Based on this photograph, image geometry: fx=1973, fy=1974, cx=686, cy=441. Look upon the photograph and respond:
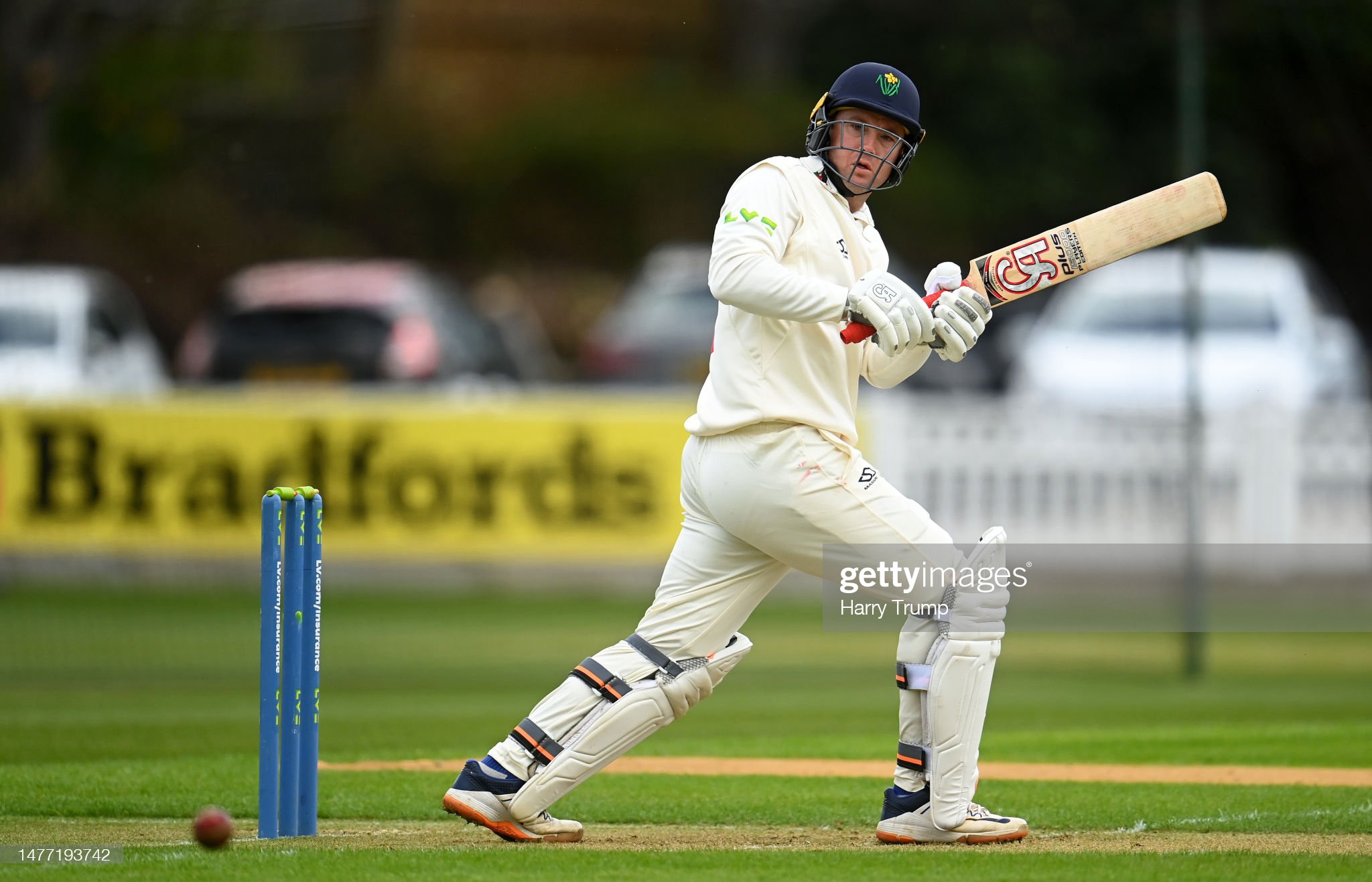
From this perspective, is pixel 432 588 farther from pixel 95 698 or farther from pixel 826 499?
pixel 826 499

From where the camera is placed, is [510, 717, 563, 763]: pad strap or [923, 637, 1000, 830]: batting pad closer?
[923, 637, 1000, 830]: batting pad

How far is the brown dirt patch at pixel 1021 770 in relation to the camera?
715cm

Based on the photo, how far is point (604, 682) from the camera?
18.0 ft

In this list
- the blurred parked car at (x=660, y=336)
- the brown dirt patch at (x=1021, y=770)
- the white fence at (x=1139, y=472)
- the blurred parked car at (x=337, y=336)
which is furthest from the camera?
the blurred parked car at (x=660, y=336)

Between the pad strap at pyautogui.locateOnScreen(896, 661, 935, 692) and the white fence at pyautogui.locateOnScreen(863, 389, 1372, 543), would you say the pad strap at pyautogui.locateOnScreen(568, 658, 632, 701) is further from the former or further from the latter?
the white fence at pyautogui.locateOnScreen(863, 389, 1372, 543)

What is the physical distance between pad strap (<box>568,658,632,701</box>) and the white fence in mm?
8443

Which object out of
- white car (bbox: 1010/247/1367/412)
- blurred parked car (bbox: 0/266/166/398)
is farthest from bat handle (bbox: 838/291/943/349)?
blurred parked car (bbox: 0/266/166/398)

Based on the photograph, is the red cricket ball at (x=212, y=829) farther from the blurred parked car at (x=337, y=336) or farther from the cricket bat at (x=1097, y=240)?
the blurred parked car at (x=337, y=336)

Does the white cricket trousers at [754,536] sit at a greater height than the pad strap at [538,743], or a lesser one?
greater

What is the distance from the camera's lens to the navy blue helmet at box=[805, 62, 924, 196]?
550 cm

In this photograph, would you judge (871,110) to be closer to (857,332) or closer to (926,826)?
(857,332)

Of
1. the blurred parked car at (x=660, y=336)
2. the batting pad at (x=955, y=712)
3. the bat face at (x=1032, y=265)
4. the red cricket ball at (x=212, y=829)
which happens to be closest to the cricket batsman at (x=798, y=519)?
the batting pad at (x=955, y=712)

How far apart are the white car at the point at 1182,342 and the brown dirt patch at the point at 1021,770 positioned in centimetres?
843

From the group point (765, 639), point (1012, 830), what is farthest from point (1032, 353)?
point (1012, 830)
